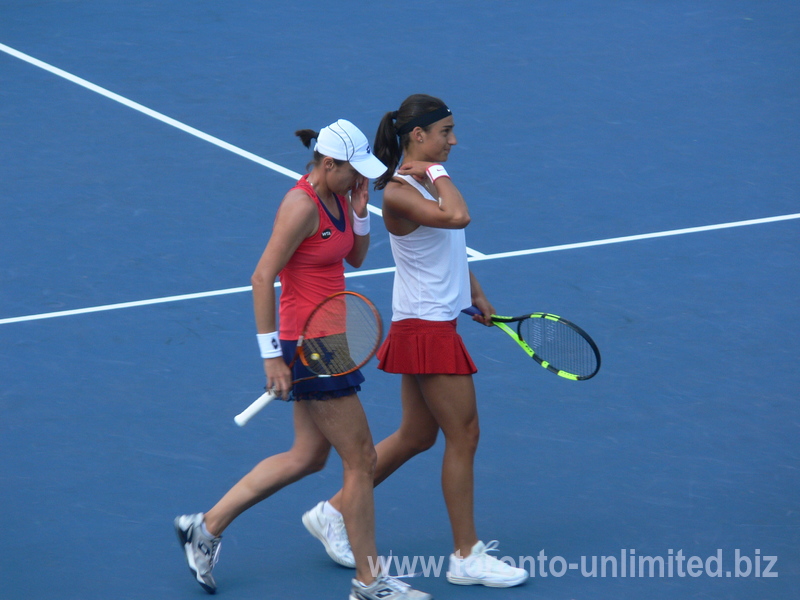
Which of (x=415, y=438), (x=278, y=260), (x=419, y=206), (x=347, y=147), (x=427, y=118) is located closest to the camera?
(x=278, y=260)

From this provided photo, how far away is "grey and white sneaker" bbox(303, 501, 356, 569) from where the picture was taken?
4.64 metres

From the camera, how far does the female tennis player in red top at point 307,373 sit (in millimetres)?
4148

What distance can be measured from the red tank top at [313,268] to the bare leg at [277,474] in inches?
14.4

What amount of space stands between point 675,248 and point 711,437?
2331 mm

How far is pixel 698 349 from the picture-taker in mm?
6348

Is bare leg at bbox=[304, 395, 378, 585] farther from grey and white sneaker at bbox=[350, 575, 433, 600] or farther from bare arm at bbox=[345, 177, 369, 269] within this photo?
bare arm at bbox=[345, 177, 369, 269]

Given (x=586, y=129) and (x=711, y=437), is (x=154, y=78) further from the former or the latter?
(x=711, y=437)

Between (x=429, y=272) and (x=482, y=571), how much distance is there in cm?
122

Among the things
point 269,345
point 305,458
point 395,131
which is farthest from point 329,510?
point 395,131

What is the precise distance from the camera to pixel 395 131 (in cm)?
460

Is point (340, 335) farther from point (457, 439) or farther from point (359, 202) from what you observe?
point (457, 439)

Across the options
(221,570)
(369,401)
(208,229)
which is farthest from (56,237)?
(221,570)

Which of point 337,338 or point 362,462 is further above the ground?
point 337,338

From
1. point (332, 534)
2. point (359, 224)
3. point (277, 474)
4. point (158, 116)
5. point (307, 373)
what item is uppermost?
point (158, 116)
